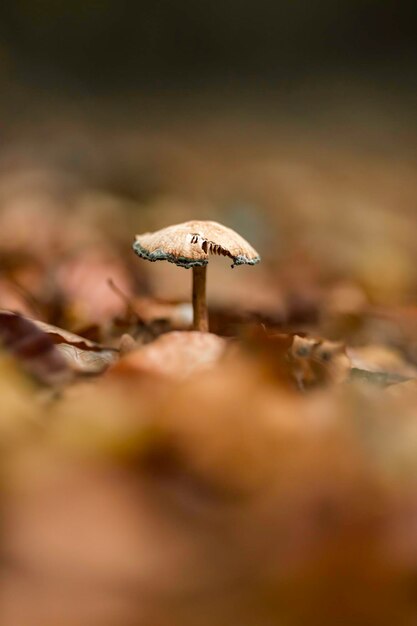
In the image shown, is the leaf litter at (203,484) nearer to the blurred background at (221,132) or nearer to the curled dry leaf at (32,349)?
the curled dry leaf at (32,349)

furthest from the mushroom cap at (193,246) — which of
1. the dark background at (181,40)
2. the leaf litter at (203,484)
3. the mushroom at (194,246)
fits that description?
the dark background at (181,40)

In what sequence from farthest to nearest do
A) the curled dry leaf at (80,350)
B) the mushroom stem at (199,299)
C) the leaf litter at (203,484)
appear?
the mushroom stem at (199,299) < the curled dry leaf at (80,350) < the leaf litter at (203,484)

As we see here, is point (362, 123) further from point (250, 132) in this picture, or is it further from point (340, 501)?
point (340, 501)

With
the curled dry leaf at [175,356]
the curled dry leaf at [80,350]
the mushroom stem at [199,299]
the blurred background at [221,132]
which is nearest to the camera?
the curled dry leaf at [175,356]

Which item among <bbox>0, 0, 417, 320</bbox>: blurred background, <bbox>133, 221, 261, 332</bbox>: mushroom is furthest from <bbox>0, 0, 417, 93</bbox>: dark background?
<bbox>133, 221, 261, 332</bbox>: mushroom

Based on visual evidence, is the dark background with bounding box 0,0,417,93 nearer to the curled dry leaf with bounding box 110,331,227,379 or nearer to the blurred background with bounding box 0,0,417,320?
the blurred background with bounding box 0,0,417,320

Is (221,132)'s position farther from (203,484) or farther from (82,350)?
(203,484)
